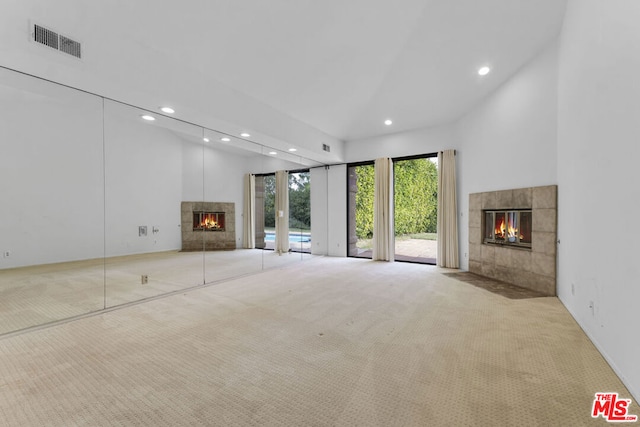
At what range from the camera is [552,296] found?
12.9 ft

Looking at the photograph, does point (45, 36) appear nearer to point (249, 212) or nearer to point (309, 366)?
point (249, 212)

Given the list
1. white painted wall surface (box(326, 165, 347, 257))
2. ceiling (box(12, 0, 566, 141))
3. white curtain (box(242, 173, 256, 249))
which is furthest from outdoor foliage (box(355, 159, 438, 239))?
white curtain (box(242, 173, 256, 249))

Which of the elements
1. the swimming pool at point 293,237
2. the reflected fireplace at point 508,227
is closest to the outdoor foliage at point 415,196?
the swimming pool at point 293,237

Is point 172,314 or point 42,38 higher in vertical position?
point 42,38

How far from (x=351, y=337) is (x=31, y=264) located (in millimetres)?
3472

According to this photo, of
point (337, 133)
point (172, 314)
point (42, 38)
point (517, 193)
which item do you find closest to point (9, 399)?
point (172, 314)

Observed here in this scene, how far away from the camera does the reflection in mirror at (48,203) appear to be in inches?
111

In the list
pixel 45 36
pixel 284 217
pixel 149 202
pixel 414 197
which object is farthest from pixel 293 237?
pixel 414 197

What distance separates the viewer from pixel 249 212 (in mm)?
5395

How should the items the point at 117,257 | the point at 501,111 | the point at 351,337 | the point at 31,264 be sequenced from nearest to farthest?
the point at 351,337 → the point at 31,264 → the point at 117,257 → the point at 501,111

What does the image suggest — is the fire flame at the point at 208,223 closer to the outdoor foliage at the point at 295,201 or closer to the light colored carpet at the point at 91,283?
the light colored carpet at the point at 91,283

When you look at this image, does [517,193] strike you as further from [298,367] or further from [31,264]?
[31,264]

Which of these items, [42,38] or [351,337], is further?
[351,337]

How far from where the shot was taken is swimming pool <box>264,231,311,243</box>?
581 centimetres
